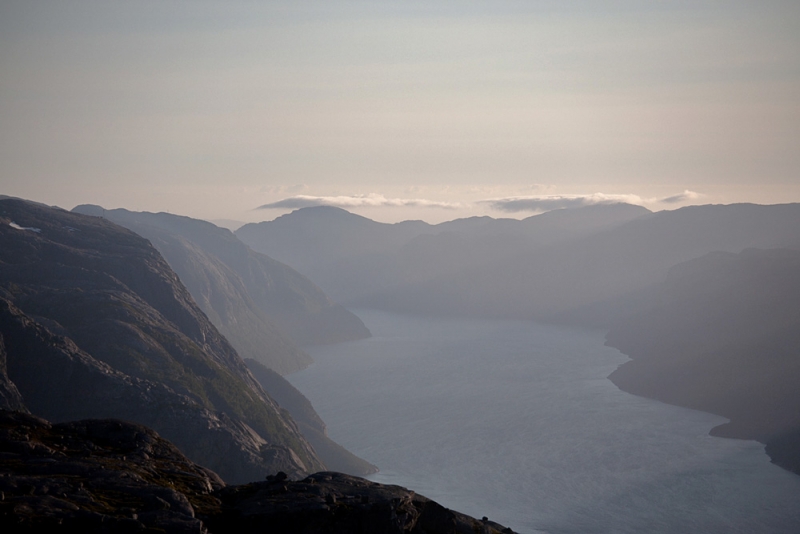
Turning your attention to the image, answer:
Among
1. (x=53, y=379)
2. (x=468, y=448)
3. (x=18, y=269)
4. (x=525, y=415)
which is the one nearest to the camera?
(x=53, y=379)

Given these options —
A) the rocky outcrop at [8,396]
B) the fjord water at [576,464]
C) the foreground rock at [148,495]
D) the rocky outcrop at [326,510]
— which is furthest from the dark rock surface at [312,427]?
the rocky outcrop at [326,510]

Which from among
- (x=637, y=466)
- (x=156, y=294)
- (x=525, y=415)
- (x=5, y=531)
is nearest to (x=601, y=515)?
(x=637, y=466)

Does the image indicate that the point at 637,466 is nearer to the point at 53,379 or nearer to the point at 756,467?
the point at 756,467

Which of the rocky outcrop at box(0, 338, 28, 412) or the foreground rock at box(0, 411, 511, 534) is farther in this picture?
the rocky outcrop at box(0, 338, 28, 412)

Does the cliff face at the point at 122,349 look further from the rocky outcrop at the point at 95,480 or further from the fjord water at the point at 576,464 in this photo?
the rocky outcrop at the point at 95,480

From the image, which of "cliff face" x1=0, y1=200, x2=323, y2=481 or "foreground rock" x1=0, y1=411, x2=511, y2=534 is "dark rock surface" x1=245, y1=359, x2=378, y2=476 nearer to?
"cliff face" x1=0, y1=200, x2=323, y2=481

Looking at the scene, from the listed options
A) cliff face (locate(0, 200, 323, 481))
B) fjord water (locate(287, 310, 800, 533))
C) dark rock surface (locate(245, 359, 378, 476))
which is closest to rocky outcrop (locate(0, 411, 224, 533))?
cliff face (locate(0, 200, 323, 481))
